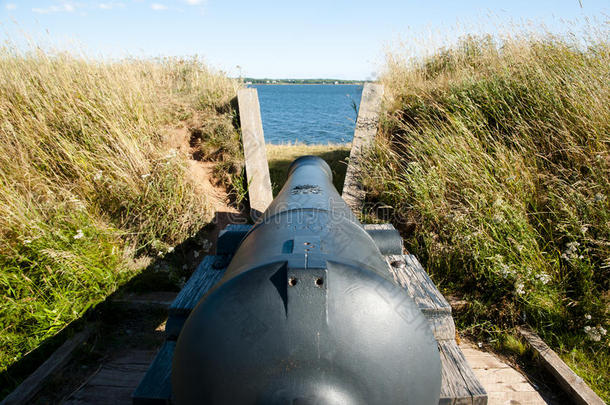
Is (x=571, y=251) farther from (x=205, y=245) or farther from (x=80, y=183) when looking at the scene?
(x=80, y=183)

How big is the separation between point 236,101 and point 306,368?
538 cm

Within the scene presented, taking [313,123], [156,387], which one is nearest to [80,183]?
[156,387]

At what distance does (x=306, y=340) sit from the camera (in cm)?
109

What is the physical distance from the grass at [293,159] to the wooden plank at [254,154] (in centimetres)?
42

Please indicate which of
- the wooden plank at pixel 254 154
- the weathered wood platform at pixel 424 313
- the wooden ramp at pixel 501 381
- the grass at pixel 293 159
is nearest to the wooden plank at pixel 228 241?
the weathered wood platform at pixel 424 313

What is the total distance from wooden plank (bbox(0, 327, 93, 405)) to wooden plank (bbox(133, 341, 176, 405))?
4.26 feet

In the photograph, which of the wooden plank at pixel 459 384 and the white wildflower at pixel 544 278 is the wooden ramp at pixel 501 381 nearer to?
the wooden plank at pixel 459 384

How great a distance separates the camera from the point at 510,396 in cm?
236

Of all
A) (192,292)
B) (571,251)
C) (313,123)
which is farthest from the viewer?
(313,123)

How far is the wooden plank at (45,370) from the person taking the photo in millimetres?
2312

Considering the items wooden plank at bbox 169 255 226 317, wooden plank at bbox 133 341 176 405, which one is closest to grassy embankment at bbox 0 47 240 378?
wooden plank at bbox 169 255 226 317

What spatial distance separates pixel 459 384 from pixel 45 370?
8.71ft

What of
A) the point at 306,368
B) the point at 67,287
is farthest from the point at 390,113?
the point at 306,368

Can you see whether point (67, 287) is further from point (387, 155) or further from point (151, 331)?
point (387, 155)
